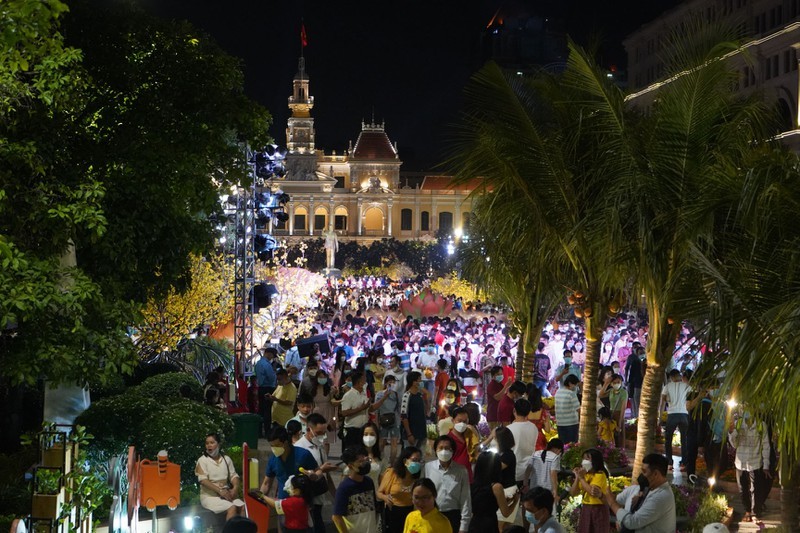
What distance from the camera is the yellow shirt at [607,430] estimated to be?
1445 centimetres

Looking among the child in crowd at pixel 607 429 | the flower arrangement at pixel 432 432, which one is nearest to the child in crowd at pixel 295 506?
the child in crowd at pixel 607 429

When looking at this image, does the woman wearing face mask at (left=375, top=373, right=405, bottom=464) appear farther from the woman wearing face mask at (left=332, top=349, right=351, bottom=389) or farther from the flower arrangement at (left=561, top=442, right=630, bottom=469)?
the woman wearing face mask at (left=332, top=349, right=351, bottom=389)

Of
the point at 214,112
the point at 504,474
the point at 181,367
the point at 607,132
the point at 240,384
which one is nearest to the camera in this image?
the point at 504,474

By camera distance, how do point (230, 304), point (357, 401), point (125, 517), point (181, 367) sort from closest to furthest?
point (125, 517), point (357, 401), point (181, 367), point (230, 304)

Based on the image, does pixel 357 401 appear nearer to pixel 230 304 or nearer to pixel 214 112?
pixel 214 112

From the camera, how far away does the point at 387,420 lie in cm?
1355

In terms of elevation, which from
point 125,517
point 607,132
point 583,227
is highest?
point 607,132

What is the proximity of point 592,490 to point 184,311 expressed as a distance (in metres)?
14.2

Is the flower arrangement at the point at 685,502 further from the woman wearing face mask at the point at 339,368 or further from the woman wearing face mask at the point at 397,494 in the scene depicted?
the woman wearing face mask at the point at 339,368

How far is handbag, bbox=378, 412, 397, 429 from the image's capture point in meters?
13.5

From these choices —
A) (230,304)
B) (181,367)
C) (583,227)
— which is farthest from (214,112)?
(230,304)

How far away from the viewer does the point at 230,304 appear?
2395cm

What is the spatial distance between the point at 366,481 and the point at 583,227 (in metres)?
4.40

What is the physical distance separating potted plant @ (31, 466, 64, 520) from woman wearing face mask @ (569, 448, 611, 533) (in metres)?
3.92
